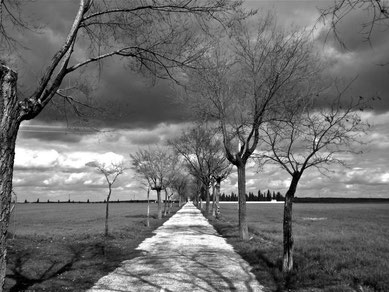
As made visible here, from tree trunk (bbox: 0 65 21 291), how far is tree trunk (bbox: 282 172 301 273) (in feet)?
25.9

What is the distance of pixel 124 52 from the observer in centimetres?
861

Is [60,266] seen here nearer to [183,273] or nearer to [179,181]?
[183,273]

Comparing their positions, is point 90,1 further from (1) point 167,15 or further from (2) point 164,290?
(2) point 164,290

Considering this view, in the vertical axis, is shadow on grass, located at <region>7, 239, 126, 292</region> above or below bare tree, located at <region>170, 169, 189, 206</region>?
below

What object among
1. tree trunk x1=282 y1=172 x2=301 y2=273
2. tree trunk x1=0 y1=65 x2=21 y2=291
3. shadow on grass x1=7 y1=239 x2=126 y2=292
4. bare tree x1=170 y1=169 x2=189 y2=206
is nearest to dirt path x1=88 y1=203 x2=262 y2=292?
shadow on grass x1=7 y1=239 x2=126 y2=292

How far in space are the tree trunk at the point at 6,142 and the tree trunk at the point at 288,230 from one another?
310 inches

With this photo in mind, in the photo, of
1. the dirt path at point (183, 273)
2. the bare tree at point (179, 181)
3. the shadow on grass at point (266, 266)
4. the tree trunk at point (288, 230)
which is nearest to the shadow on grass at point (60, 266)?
the dirt path at point (183, 273)

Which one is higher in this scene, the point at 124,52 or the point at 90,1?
the point at 90,1

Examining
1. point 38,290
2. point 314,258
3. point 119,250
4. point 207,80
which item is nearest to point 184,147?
point 207,80

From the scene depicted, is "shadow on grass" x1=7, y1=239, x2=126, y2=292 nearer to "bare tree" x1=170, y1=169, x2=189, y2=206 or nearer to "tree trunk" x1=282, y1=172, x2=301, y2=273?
"tree trunk" x1=282, y1=172, x2=301, y2=273

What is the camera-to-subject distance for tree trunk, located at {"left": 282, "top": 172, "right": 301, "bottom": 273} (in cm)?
1114

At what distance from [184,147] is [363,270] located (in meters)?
36.9

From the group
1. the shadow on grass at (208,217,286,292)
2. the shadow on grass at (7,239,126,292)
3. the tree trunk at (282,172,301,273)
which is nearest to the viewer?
the shadow on grass at (208,217,286,292)

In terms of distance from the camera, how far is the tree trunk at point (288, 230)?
11141 mm
